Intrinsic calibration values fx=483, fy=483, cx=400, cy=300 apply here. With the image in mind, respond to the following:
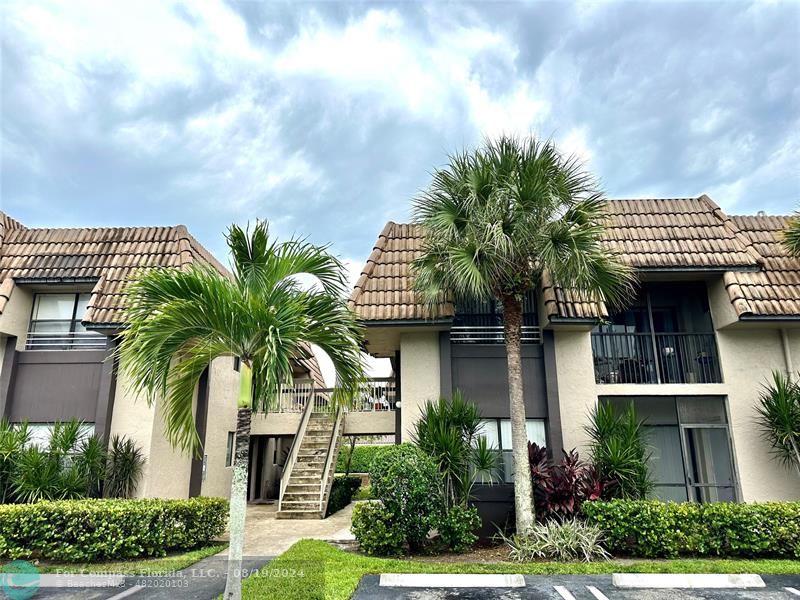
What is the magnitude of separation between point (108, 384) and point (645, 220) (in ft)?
44.7

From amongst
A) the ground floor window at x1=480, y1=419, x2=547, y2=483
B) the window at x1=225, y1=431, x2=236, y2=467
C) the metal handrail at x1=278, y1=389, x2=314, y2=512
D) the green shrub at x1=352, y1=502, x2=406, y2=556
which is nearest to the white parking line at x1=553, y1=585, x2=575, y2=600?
the green shrub at x1=352, y1=502, x2=406, y2=556

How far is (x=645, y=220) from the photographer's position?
12469 millimetres

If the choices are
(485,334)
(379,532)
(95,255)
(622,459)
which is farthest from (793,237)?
(95,255)

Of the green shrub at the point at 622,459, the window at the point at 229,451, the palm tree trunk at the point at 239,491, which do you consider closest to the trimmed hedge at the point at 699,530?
the green shrub at the point at 622,459

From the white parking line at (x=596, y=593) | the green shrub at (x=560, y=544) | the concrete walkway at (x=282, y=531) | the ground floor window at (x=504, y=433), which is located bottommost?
the concrete walkway at (x=282, y=531)

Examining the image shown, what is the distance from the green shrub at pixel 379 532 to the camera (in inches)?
332

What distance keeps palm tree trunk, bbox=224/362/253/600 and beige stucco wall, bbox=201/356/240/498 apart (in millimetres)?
7773

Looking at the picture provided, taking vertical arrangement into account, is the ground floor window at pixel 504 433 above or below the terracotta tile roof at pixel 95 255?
below

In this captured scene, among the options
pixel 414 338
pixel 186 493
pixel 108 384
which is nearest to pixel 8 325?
pixel 108 384

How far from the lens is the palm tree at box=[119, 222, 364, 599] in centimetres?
596

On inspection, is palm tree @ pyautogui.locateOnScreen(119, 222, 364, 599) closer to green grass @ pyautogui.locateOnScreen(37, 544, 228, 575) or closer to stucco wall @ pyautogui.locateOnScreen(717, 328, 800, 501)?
green grass @ pyautogui.locateOnScreen(37, 544, 228, 575)

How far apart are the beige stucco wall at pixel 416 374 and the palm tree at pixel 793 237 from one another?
867cm

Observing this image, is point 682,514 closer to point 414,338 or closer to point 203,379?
point 414,338

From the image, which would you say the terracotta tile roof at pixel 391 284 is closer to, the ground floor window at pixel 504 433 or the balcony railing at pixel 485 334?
the balcony railing at pixel 485 334
